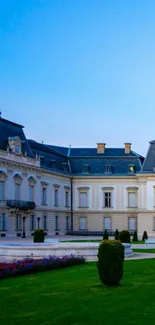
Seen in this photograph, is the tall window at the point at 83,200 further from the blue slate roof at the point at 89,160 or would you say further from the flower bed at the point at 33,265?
the flower bed at the point at 33,265

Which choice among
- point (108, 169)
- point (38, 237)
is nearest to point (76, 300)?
point (38, 237)

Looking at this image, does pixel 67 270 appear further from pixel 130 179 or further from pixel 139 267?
pixel 130 179

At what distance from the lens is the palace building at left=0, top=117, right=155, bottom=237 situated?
49.1 metres

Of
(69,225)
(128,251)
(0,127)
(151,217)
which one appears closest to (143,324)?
(128,251)

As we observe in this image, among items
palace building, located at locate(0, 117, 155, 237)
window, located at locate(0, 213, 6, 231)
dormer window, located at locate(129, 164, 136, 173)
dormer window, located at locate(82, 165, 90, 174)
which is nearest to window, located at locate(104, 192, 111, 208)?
palace building, located at locate(0, 117, 155, 237)

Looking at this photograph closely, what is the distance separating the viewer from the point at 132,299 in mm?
11938

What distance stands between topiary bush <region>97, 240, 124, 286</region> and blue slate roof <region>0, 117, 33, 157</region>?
3118cm

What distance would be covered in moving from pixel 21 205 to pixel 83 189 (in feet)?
41.7

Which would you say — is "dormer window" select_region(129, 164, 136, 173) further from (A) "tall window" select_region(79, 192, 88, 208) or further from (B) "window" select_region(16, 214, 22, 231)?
(B) "window" select_region(16, 214, 22, 231)

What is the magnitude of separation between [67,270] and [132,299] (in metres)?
6.79

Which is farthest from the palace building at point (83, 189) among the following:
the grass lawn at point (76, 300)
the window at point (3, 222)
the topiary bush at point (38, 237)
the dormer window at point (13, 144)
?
the grass lawn at point (76, 300)

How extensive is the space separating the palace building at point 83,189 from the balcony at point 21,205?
98 millimetres

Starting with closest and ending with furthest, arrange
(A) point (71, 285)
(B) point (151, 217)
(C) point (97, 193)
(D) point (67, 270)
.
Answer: (A) point (71, 285), (D) point (67, 270), (B) point (151, 217), (C) point (97, 193)

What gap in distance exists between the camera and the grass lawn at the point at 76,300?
10148 mm
